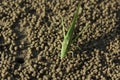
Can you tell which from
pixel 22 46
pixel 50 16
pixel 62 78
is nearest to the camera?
pixel 62 78

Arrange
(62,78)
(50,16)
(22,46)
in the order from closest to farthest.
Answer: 1. (62,78)
2. (22,46)
3. (50,16)

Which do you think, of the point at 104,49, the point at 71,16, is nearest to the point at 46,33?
the point at 71,16

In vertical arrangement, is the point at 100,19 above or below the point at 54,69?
above

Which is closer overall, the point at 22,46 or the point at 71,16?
the point at 22,46

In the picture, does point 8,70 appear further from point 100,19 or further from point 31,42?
point 100,19

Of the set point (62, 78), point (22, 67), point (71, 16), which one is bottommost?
point (62, 78)

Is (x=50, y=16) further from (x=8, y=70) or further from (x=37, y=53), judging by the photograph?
(x=8, y=70)

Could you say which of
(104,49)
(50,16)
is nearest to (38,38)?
(50,16)
